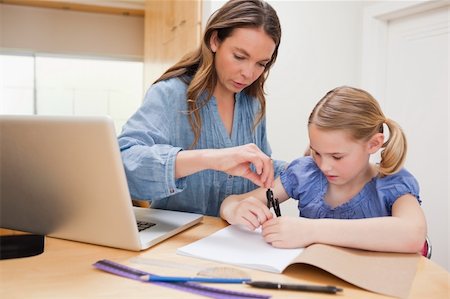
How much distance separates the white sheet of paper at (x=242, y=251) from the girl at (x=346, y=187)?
3 centimetres

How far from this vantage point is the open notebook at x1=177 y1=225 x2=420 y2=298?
2.41 feet

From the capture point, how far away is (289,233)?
911 millimetres

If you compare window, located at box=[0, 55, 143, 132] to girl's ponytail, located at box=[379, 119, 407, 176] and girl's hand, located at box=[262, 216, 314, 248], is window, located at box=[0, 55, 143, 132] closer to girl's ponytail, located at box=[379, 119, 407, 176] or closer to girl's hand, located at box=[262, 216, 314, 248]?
girl's ponytail, located at box=[379, 119, 407, 176]

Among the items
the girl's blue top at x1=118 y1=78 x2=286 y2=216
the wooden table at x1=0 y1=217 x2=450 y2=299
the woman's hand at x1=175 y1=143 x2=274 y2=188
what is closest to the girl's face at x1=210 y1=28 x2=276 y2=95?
the girl's blue top at x1=118 y1=78 x2=286 y2=216

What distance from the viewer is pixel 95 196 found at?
0.85 m

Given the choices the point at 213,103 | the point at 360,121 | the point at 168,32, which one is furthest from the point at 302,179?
the point at 168,32

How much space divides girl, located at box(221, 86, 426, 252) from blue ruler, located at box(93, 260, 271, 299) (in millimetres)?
245

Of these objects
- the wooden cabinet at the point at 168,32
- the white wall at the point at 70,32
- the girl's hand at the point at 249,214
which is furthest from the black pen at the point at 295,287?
the white wall at the point at 70,32

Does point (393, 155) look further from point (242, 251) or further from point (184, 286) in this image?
point (184, 286)

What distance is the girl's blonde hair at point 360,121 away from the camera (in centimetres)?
114

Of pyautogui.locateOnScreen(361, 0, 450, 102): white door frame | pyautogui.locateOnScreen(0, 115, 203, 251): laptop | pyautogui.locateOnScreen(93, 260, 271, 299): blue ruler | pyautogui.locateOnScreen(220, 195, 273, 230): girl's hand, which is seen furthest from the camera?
pyautogui.locateOnScreen(361, 0, 450, 102): white door frame

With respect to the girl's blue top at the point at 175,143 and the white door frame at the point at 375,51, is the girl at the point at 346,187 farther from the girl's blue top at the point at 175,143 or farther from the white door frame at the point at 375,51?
the white door frame at the point at 375,51

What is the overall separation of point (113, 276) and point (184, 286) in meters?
0.12

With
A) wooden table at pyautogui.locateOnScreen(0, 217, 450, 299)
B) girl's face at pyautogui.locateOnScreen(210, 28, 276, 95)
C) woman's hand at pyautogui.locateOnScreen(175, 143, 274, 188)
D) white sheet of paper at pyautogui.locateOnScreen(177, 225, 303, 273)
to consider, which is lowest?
wooden table at pyautogui.locateOnScreen(0, 217, 450, 299)
